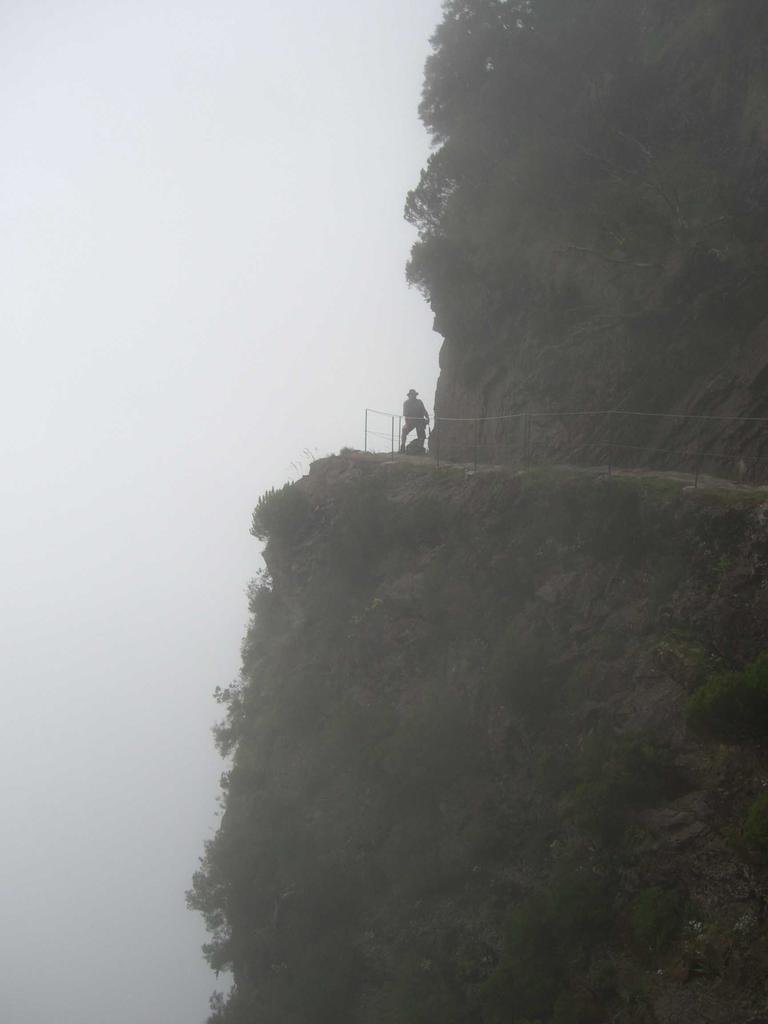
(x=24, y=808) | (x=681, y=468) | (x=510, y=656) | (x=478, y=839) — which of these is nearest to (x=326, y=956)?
Answer: (x=478, y=839)

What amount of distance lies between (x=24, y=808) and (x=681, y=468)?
151789 millimetres

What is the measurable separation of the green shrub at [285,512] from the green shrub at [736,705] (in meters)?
12.9

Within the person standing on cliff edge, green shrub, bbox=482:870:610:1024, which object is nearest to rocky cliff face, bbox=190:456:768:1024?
green shrub, bbox=482:870:610:1024

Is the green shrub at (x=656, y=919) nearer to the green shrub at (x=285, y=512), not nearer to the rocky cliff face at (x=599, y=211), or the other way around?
the rocky cliff face at (x=599, y=211)

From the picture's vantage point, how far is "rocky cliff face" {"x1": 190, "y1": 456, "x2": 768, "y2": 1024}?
1283 centimetres

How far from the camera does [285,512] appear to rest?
77.9ft

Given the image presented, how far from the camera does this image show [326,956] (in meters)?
17.0

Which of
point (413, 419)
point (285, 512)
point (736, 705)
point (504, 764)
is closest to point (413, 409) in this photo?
point (413, 419)

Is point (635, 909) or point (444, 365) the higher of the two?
point (444, 365)

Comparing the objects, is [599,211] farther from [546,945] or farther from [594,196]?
[546,945]

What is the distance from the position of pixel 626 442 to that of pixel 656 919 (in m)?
11.4

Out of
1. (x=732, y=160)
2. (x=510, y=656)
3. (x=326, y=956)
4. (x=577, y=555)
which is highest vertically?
(x=732, y=160)

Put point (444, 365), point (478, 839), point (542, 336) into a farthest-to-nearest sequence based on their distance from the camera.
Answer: point (444, 365)
point (542, 336)
point (478, 839)

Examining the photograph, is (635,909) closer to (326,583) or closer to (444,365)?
(326,583)
